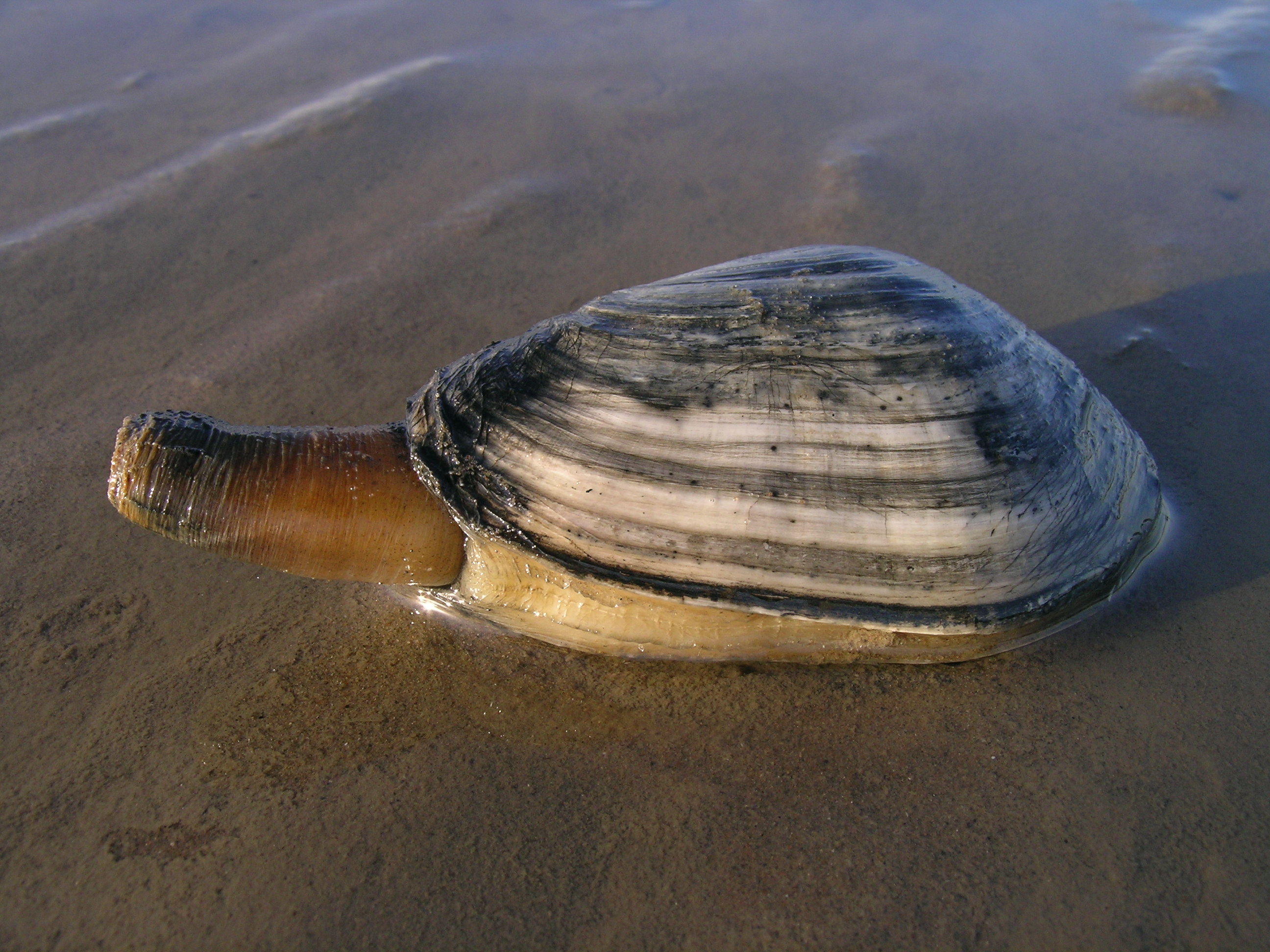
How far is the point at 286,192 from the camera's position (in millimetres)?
4453

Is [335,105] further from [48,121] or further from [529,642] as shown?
[529,642]

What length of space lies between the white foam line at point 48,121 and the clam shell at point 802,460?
416 cm

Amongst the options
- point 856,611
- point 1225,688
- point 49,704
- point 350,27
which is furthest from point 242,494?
point 350,27

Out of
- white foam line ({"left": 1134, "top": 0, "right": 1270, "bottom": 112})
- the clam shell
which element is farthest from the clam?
white foam line ({"left": 1134, "top": 0, "right": 1270, "bottom": 112})

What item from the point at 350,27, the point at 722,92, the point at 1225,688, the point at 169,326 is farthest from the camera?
the point at 350,27

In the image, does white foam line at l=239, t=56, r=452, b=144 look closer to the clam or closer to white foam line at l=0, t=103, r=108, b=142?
white foam line at l=0, t=103, r=108, b=142

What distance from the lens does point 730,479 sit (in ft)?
7.18

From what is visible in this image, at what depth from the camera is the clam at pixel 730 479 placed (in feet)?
7.17

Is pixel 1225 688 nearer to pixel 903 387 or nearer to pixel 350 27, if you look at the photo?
pixel 903 387

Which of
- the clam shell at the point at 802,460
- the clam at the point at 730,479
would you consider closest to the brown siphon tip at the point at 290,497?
the clam at the point at 730,479

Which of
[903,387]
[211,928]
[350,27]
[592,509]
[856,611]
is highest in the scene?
[350,27]

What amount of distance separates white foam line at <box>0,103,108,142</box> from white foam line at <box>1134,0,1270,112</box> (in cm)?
670

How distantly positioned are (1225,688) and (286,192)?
4.69 metres

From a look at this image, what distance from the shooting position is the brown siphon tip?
2348 millimetres
